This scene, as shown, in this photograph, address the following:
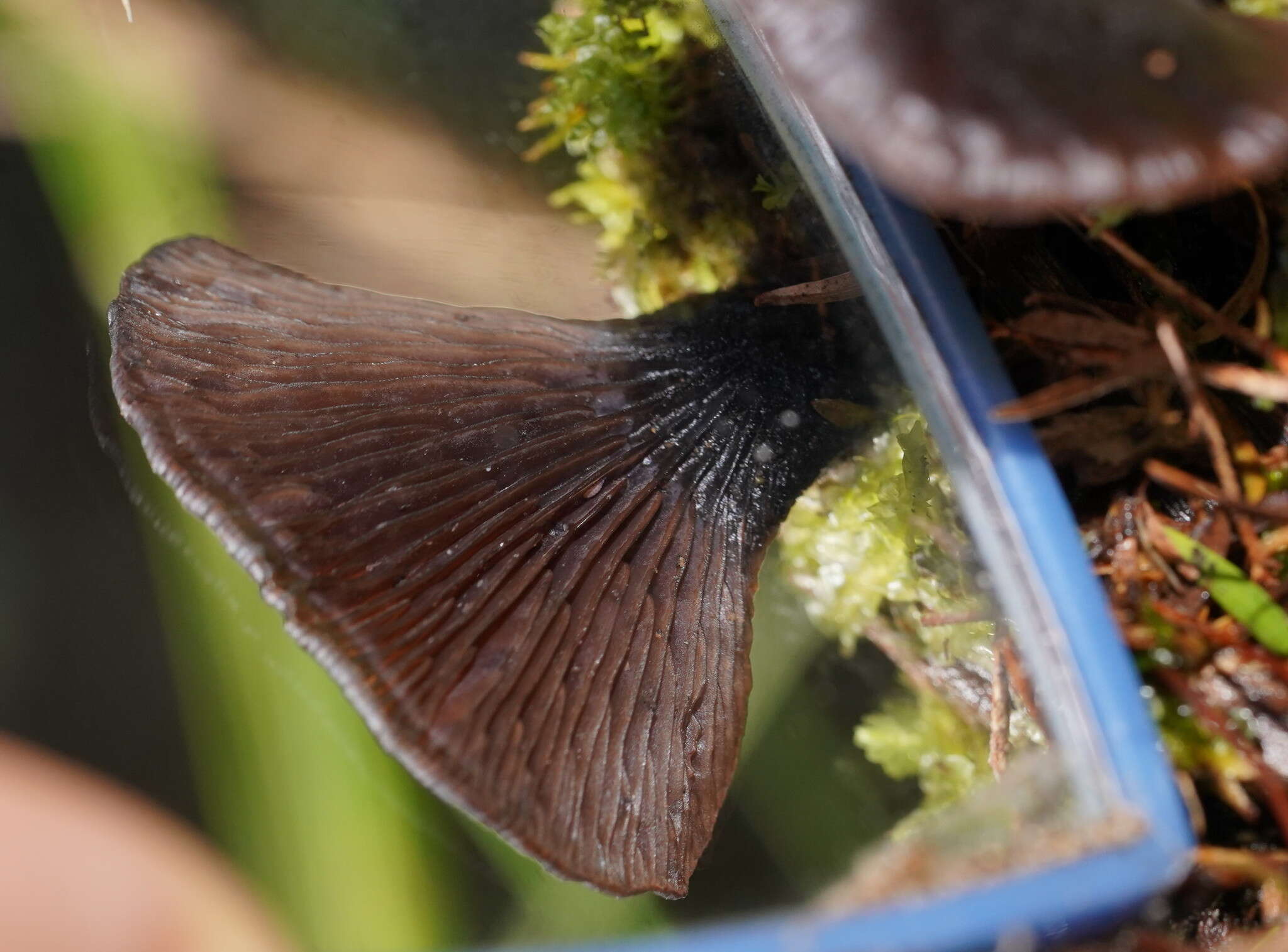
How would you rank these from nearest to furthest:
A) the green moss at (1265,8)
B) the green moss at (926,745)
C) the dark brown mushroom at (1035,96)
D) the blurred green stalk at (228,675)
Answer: the dark brown mushroom at (1035,96)
the green moss at (1265,8)
the green moss at (926,745)
the blurred green stalk at (228,675)

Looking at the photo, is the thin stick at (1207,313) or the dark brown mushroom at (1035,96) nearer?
the dark brown mushroom at (1035,96)

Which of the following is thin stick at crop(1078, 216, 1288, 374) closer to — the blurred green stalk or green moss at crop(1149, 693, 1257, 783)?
green moss at crop(1149, 693, 1257, 783)

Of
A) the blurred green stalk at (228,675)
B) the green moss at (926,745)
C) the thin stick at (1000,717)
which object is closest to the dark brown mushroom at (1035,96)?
the thin stick at (1000,717)

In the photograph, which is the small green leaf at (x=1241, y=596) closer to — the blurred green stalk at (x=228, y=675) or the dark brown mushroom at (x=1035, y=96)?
the dark brown mushroom at (x=1035, y=96)

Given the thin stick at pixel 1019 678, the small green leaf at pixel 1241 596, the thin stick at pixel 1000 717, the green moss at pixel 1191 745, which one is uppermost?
the small green leaf at pixel 1241 596

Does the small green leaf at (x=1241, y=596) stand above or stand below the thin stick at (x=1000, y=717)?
above

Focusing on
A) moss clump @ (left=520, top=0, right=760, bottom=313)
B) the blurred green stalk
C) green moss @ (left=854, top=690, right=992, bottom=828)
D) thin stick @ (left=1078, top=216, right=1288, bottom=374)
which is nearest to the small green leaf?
→ thin stick @ (left=1078, top=216, right=1288, bottom=374)

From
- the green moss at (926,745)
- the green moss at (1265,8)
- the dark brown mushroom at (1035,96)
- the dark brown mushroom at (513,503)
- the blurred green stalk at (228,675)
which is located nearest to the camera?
the dark brown mushroom at (1035,96)
